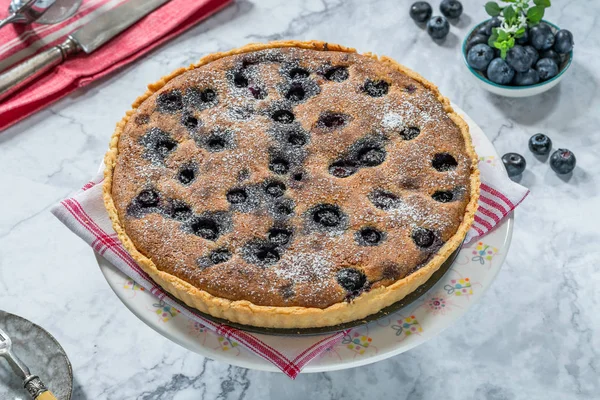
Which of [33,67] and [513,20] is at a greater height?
[33,67]

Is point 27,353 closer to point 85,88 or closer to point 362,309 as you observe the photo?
point 362,309

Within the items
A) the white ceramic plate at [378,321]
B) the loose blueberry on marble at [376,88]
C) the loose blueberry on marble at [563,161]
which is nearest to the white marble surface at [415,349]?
the loose blueberry on marble at [563,161]

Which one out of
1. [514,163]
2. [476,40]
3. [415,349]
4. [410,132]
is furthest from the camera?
[476,40]

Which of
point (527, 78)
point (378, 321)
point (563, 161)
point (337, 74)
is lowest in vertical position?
point (563, 161)

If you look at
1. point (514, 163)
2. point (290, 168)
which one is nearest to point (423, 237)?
point (290, 168)

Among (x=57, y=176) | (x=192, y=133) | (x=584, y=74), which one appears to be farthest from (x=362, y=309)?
(x=584, y=74)

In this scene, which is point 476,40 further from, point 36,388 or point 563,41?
point 36,388
